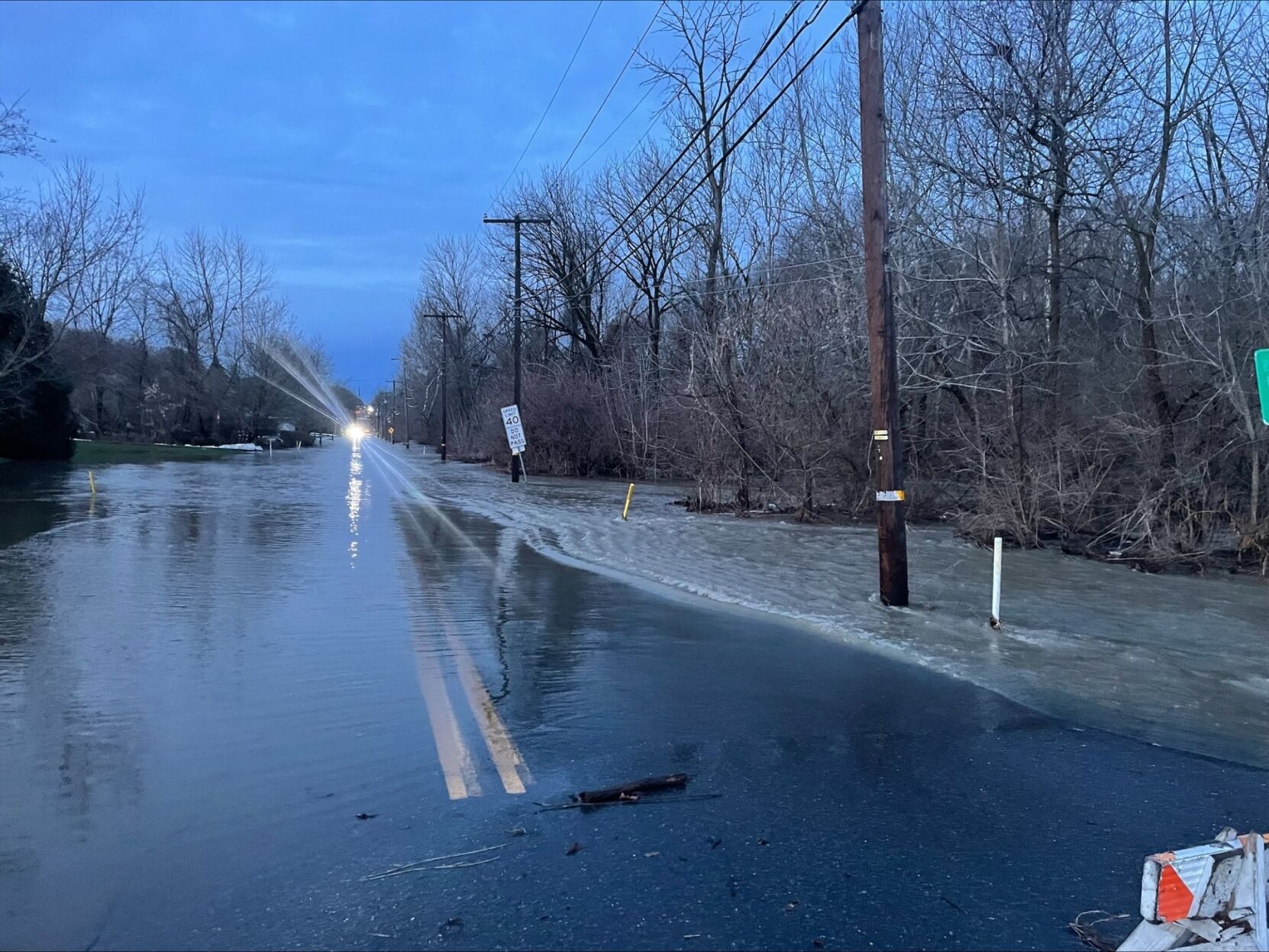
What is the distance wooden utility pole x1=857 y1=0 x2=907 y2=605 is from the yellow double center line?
489 cm

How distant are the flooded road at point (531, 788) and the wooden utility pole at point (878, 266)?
2.16 m

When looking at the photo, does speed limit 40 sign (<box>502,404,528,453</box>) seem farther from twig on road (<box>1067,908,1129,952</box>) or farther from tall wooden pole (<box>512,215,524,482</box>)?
twig on road (<box>1067,908,1129,952</box>)

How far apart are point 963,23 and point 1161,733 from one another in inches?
655

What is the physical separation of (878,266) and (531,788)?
7.09 meters

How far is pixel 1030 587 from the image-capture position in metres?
12.3

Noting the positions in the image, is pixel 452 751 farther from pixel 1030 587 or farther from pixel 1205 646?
pixel 1030 587

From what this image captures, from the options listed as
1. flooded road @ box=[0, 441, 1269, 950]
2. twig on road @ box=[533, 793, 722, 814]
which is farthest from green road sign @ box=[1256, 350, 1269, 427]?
twig on road @ box=[533, 793, 722, 814]

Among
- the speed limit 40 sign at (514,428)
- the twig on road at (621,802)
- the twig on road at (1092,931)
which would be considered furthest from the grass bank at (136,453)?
the twig on road at (1092,931)

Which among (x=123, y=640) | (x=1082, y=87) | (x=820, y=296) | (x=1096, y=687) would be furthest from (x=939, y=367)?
(x=123, y=640)

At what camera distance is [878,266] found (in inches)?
395

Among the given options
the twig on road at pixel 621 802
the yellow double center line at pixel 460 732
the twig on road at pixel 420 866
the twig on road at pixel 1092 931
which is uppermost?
the yellow double center line at pixel 460 732

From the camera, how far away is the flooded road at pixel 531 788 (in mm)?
3736

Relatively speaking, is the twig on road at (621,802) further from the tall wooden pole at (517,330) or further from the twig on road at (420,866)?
the tall wooden pole at (517,330)

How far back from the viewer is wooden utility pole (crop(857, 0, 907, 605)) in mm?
9906
